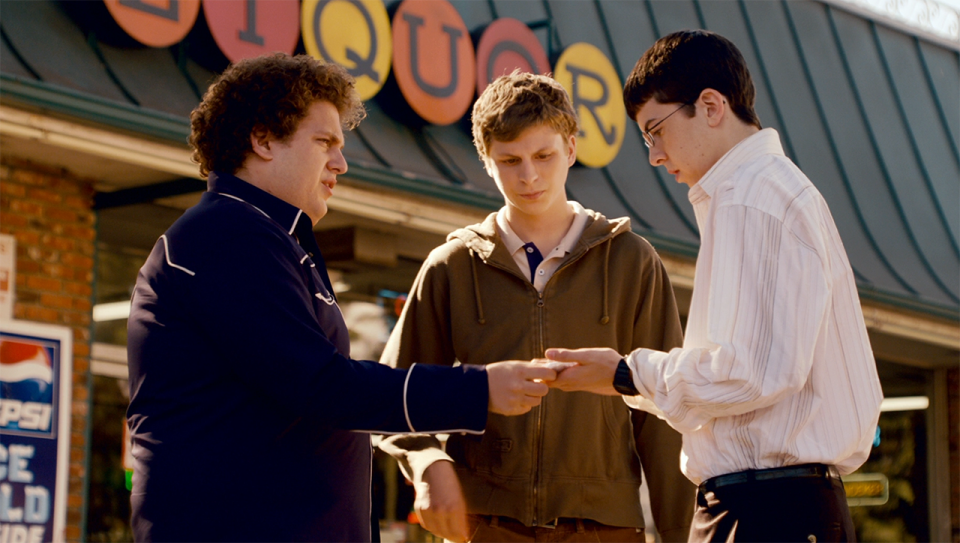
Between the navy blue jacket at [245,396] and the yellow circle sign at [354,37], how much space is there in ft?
14.7

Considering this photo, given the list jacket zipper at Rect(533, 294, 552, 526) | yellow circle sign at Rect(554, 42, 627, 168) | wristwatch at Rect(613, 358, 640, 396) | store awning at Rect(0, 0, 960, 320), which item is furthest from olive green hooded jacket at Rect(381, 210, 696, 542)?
yellow circle sign at Rect(554, 42, 627, 168)

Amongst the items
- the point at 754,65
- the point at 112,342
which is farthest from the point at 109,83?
the point at 754,65

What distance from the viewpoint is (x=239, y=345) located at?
2619mm

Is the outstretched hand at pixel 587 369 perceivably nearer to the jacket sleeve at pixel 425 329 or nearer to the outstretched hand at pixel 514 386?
the outstretched hand at pixel 514 386

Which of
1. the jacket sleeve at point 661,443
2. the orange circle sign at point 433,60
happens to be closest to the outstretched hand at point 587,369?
the jacket sleeve at point 661,443

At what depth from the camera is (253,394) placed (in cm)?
269

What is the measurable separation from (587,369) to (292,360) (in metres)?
0.78

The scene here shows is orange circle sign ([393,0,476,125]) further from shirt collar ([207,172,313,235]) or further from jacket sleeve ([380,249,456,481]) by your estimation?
shirt collar ([207,172,313,235])

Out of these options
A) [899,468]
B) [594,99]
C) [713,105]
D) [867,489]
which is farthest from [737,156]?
[867,489]

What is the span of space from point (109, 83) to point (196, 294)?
3.74 m

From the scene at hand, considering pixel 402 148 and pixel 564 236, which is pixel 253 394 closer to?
pixel 564 236

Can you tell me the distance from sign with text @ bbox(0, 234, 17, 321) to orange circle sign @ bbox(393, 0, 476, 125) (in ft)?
8.49

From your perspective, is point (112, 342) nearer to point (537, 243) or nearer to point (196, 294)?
point (537, 243)

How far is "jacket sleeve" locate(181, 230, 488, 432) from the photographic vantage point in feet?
8.58
